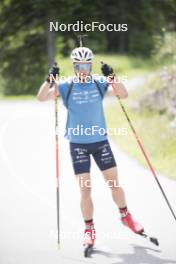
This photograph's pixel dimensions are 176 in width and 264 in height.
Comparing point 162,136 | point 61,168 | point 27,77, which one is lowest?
point 61,168

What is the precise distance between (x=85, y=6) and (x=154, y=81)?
1962 cm

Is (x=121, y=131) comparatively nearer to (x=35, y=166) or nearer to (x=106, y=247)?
(x=35, y=166)

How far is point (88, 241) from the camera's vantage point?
8672mm

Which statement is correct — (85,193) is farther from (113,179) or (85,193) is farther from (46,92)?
(46,92)

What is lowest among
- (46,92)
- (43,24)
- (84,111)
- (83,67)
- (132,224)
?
(132,224)

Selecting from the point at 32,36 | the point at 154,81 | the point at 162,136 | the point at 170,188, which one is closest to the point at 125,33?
the point at 32,36

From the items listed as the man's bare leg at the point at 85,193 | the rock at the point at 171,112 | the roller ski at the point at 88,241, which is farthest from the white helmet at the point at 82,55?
the rock at the point at 171,112

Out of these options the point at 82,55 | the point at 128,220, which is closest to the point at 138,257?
the point at 128,220

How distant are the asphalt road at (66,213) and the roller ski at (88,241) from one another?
0.28 feet

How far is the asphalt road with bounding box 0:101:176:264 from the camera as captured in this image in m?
8.59

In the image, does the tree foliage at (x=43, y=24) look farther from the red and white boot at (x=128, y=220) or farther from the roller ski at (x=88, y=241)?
the roller ski at (x=88, y=241)

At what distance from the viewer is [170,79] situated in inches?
811

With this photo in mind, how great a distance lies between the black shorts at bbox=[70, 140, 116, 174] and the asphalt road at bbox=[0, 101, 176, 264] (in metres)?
0.97

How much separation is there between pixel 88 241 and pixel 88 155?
99 centimetres
